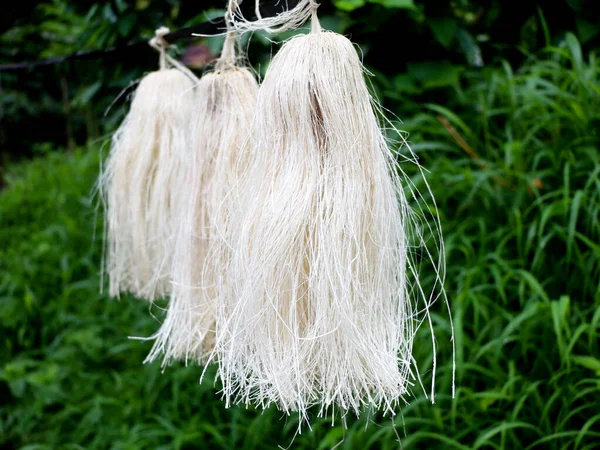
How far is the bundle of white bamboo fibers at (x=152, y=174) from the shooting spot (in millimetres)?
1055

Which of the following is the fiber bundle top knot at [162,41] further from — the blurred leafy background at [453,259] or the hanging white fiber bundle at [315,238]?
the hanging white fiber bundle at [315,238]

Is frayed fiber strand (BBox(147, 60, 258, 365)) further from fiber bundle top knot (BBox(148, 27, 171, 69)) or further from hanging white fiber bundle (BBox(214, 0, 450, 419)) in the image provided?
fiber bundle top knot (BBox(148, 27, 171, 69))

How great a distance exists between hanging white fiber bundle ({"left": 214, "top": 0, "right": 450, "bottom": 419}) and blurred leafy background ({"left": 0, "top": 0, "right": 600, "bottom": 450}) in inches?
12.1

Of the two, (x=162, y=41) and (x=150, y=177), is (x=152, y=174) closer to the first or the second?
(x=150, y=177)

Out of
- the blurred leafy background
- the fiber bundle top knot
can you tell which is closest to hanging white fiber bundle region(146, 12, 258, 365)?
the fiber bundle top knot

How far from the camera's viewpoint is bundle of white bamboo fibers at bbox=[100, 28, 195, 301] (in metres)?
1.05

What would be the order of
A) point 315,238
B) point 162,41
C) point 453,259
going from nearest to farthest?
point 315,238
point 162,41
point 453,259

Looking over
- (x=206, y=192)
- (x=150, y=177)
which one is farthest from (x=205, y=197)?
(x=150, y=177)

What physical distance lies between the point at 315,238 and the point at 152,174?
556mm

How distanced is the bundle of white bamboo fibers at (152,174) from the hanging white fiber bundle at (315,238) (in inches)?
13.5

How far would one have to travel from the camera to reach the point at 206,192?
877mm

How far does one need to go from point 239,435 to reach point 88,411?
2.52 feet

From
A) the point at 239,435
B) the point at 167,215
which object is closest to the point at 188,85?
the point at 167,215

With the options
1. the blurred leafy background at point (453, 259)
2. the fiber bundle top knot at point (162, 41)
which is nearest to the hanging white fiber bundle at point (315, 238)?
the blurred leafy background at point (453, 259)
